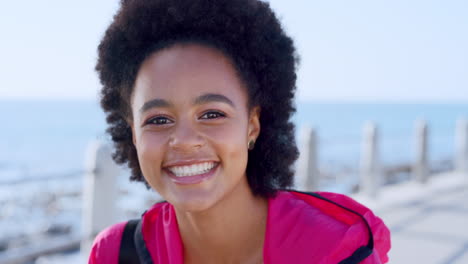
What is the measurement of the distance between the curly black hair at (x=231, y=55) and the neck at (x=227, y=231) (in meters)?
0.13

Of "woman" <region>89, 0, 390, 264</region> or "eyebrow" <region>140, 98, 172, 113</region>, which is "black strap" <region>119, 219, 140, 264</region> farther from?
"eyebrow" <region>140, 98, 172, 113</region>

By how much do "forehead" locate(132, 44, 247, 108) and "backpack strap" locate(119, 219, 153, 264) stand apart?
0.55 m

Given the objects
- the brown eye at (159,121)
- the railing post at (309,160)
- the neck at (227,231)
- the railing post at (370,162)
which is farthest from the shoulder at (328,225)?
the railing post at (370,162)

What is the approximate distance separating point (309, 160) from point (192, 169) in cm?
484

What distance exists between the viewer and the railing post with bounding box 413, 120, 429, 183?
29.3 ft

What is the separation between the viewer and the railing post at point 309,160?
254 inches

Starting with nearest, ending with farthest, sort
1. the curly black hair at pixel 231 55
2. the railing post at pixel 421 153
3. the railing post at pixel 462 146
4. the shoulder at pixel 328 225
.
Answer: the shoulder at pixel 328 225, the curly black hair at pixel 231 55, the railing post at pixel 421 153, the railing post at pixel 462 146

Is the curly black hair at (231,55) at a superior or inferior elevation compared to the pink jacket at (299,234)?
superior

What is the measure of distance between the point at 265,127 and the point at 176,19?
2.10ft

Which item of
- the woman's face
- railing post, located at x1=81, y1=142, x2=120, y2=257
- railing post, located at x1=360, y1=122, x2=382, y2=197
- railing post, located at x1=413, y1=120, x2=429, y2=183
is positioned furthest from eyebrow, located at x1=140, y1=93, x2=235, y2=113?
railing post, located at x1=413, y1=120, x2=429, y2=183

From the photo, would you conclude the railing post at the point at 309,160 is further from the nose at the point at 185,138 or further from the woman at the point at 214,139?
the nose at the point at 185,138

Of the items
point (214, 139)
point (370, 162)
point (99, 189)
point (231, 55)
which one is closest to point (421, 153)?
point (370, 162)

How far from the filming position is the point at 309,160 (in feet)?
21.2

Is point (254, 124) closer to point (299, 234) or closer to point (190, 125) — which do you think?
point (190, 125)
